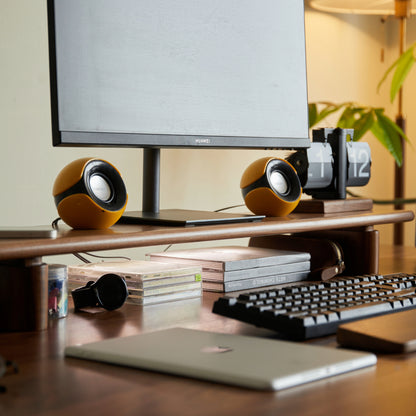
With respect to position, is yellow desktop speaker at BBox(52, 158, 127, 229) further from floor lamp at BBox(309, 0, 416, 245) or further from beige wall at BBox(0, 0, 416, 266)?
floor lamp at BBox(309, 0, 416, 245)

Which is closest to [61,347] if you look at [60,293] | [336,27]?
[60,293]

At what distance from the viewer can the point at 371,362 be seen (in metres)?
0.70

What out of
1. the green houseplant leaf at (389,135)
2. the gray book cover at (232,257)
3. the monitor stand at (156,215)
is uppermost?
the green houseplant leaf at (389,135)

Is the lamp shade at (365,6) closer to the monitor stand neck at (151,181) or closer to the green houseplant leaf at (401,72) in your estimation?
the green houseplant leaf at (401,72)

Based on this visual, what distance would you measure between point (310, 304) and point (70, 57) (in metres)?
0.52

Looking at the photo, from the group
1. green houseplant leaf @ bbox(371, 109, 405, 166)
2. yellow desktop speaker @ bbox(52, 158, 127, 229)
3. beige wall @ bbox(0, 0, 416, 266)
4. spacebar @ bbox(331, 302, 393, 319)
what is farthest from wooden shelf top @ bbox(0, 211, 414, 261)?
green houseplant leaf @ bbox(371, 109, 405, 166)

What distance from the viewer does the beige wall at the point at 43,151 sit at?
1.57m

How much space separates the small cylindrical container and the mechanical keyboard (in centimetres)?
22

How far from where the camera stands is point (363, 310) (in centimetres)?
89

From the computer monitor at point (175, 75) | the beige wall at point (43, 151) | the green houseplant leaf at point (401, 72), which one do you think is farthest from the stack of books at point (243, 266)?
the green houseplant leaf at point (401, 72)

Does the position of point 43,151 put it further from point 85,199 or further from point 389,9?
point 389,9

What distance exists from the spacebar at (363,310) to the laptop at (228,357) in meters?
0.14

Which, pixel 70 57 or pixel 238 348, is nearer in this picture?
pixel 238 348

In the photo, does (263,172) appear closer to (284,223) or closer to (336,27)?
(284,223)
